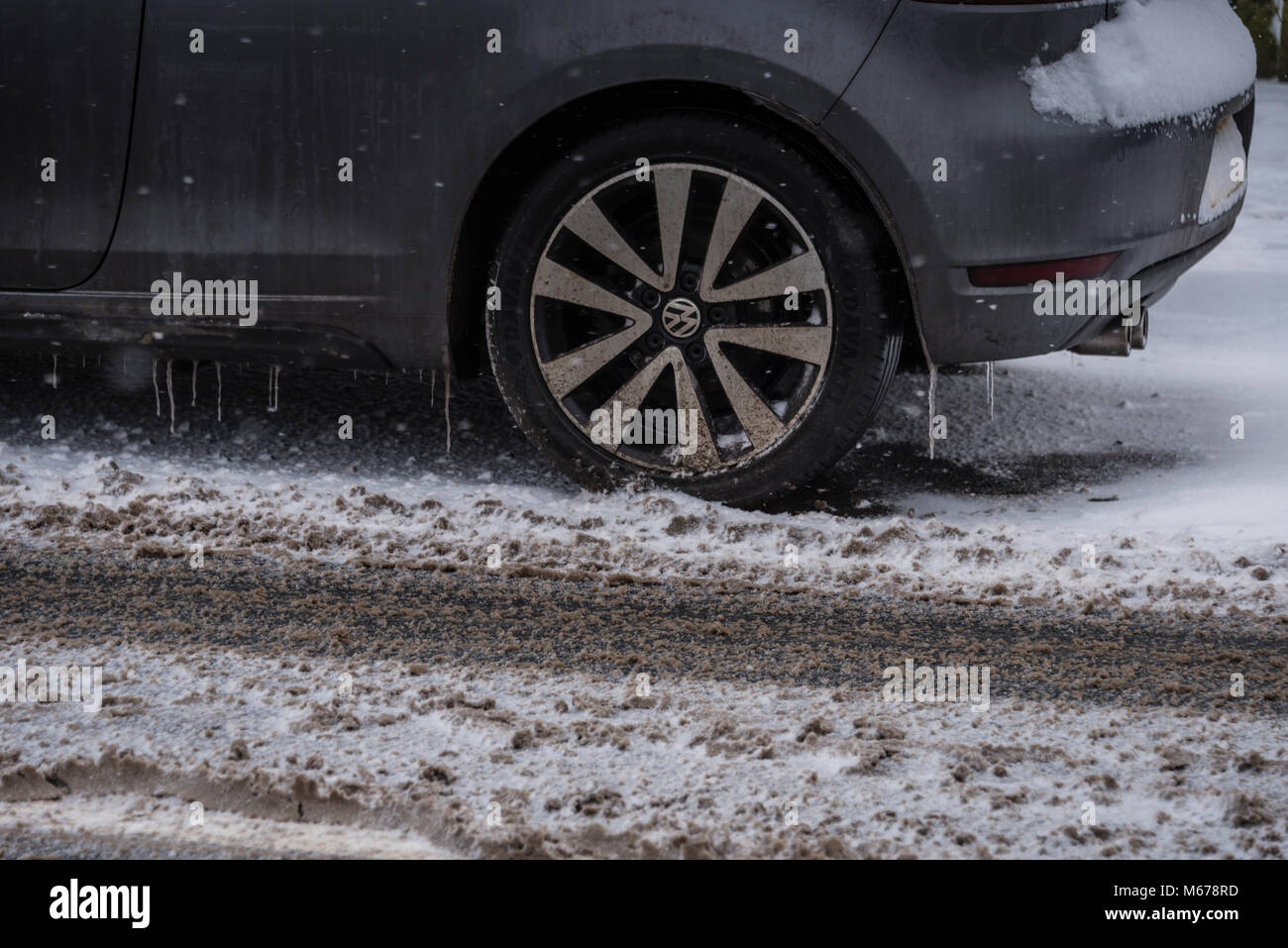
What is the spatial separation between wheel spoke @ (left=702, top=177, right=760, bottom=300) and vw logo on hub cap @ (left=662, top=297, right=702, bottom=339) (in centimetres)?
12

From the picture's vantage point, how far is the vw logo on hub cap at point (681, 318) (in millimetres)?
3471

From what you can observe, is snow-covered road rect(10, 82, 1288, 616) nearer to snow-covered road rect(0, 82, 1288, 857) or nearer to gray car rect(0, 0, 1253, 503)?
snow-covered road rect(0, 82, 1288, 857)

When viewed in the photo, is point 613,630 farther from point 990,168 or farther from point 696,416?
point 990,168

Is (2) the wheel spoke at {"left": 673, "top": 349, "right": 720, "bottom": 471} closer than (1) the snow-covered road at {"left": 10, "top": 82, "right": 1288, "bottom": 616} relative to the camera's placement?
No

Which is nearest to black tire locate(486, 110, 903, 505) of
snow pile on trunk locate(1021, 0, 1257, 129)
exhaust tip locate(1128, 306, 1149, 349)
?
snow pile on trunk locate(1021, 0, 1257, 129)

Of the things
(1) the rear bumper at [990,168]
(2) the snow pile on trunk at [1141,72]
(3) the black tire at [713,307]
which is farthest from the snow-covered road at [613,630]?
(2) the snow pile on trunk at [1141,72]

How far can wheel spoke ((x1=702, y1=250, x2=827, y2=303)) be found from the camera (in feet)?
11.2

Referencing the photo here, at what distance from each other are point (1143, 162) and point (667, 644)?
1.64m

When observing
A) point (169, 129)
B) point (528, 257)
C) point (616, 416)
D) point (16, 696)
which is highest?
point (169, 129)

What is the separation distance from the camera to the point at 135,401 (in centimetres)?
448

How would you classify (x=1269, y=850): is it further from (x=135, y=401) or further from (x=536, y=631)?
(x=135, y=401)

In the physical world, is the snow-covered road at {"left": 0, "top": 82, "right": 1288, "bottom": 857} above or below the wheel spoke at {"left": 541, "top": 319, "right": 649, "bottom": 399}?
below

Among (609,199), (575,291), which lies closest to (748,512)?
(575,291)
